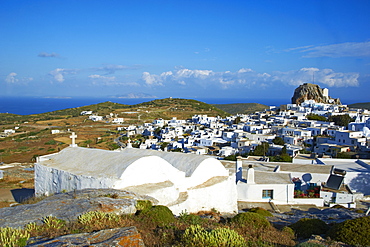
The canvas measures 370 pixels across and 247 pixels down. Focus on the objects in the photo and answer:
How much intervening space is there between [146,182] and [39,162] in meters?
6.70

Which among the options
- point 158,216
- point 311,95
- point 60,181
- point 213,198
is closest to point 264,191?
point 213,198

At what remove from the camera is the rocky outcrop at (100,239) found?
5.46 meters

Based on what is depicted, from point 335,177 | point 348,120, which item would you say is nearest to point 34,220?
point 335,177

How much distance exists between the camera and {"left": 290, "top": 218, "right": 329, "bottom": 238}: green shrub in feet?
27.9

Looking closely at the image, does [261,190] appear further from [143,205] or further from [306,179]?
[143,205]

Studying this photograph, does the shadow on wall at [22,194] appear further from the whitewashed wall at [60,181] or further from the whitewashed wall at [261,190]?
the whitewashed wall at [261,190]

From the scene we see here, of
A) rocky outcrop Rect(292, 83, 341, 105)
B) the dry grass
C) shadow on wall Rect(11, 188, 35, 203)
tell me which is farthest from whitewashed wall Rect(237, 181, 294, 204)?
rocky outcrop Rect(292, 83, 341, 105)

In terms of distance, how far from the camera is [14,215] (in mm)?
7828

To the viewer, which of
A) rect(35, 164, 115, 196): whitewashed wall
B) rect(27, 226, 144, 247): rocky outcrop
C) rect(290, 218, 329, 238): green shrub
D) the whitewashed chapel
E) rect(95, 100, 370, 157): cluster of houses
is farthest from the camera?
rect(95, 100, 370, 157): cluster of houses

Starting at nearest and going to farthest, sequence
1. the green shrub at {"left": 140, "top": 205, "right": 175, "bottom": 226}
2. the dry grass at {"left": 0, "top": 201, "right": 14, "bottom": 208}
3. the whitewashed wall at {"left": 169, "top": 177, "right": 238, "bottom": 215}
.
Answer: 1. the green shrub at {"left": 140, "top": 205, "right": 175, "bottom": 226}
2. the whitewashed wall at {"left": 169, "top": 177, "right": 238, "bottom": 215}
3. the dry grass at {"left": 0, "top": 201, "right": 14, "bottom": 208}

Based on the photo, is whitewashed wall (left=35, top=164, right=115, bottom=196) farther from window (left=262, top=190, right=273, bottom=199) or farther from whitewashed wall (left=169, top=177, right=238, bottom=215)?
window (left=262, top=190, right=273, bottom=199)

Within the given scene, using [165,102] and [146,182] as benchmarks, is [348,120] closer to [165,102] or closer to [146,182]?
[146,182]

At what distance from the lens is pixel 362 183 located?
20469 mm

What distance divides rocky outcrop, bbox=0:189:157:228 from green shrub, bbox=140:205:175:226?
59 centimetres
